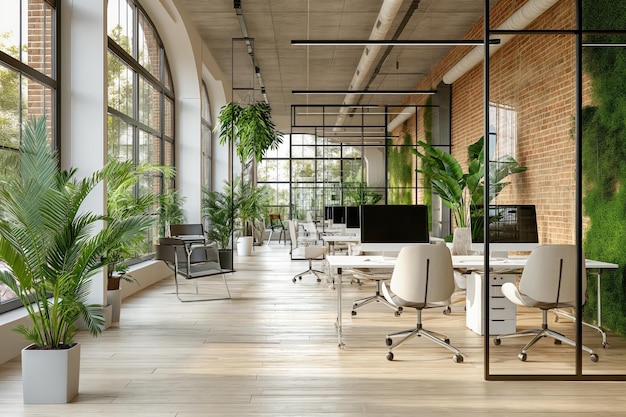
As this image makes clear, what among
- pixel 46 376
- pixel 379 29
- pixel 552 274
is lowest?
pixel 46 376

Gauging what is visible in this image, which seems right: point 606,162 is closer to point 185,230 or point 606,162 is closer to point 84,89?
point 84,89

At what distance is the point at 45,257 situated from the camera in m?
4.15

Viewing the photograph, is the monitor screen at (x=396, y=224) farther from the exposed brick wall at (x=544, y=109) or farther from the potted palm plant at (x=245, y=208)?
the potted palm plant at (x=245, y=208)

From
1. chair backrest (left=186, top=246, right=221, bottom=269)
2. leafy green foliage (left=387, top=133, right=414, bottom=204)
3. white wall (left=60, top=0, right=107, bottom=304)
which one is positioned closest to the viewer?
white wall (left=60, top=0, right=107, bottom=304)

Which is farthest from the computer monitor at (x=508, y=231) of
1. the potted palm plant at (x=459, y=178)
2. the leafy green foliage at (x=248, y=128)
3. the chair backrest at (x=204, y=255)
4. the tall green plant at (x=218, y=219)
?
the tall green plant at (x=218, y=219)

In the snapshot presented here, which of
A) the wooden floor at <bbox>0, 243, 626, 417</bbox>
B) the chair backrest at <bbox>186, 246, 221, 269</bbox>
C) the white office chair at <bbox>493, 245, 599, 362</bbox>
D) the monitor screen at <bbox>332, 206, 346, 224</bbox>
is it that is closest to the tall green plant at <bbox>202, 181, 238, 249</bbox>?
the monitor screen at <bbox>332, 206, 346, 224</bbox>

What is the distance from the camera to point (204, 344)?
18.8 feet

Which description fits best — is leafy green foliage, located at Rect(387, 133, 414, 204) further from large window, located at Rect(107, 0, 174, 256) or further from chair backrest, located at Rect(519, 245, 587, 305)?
chair backrest, located at Rect(519, 245, 587, 305)

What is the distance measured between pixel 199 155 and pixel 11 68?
6.93 metres

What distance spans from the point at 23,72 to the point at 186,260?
3186mm

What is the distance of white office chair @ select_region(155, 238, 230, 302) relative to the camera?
802 cm

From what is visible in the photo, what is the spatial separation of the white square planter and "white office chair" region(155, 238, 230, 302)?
3.86 meters

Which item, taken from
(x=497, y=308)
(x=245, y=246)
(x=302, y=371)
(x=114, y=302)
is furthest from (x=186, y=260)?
(x=245, y=246)

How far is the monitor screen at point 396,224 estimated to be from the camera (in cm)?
633
